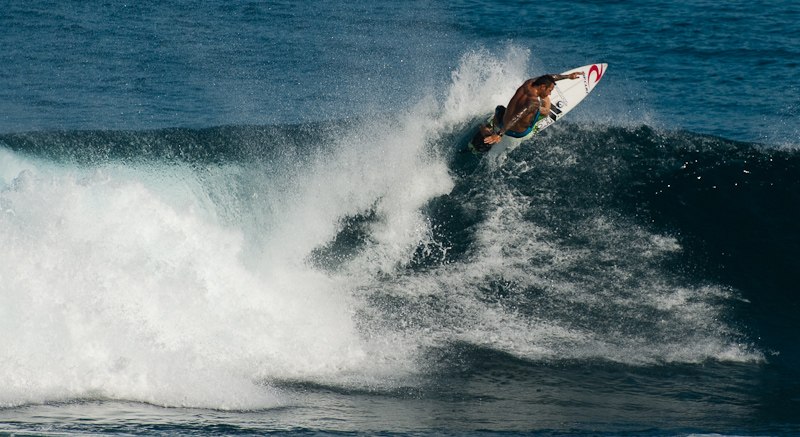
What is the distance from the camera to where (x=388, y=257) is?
11734mm

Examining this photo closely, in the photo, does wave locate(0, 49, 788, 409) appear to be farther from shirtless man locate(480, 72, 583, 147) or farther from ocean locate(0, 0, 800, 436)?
shirtless man locate(480, 72, 583, 147)

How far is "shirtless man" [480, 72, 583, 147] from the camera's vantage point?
11.9 meters

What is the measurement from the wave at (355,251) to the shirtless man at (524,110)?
683mm

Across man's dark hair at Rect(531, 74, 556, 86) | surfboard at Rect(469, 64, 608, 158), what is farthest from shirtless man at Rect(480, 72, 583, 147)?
surfboard at Rect(469, 64, 608, 158)

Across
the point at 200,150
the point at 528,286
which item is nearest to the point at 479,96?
the point at 528,286

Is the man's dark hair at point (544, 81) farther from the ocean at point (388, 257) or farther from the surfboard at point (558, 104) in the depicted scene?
the ocean at point (388, 257)

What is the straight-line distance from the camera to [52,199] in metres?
9.70

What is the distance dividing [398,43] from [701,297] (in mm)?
12719

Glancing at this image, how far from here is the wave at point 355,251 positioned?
357 inches

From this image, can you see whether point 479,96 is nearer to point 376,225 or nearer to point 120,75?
point 376,225

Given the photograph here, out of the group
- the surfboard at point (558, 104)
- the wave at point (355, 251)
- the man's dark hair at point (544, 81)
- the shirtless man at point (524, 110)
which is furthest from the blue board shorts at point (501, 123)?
the man's dark hair at point (544, 81)

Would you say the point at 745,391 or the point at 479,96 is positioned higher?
the point at 479,96

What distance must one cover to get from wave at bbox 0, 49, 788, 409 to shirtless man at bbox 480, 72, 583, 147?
683 millimetres

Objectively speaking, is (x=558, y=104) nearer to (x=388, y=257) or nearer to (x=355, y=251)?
(x=388, y=257)
